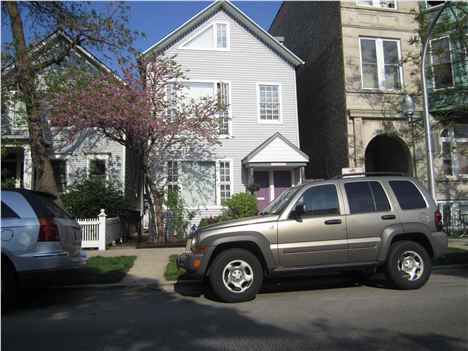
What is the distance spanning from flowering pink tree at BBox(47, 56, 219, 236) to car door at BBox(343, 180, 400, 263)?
7886mm

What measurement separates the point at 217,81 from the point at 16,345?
45.9 ft

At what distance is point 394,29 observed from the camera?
1770 centimetres

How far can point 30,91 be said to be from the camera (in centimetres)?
1256

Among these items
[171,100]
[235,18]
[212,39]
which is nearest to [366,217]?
[171,100]

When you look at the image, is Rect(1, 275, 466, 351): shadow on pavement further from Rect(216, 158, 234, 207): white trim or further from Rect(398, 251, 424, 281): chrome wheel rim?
Rect(216, 158, 234, 207): white trim

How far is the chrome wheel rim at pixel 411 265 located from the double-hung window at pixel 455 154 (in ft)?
36.8

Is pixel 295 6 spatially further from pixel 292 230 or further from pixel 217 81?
pixel 292 230

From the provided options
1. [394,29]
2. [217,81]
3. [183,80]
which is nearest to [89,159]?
[183,80]

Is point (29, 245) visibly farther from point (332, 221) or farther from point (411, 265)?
point (411, 265)

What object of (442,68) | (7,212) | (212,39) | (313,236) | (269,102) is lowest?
(313,236)

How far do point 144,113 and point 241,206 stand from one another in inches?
184

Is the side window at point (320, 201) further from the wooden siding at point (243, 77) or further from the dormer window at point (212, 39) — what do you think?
the dormer window at point (212, 39)

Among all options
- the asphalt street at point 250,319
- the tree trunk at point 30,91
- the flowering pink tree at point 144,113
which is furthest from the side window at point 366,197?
the tree trunk at point 30,91

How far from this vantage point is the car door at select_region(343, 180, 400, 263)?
720 centimetres
